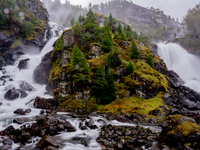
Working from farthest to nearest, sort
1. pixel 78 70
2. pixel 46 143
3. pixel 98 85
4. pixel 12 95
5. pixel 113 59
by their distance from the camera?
pixel 113 59 → pixel 12 95 → pixel 98 85 → pixel 78 70 → pixel 46 143

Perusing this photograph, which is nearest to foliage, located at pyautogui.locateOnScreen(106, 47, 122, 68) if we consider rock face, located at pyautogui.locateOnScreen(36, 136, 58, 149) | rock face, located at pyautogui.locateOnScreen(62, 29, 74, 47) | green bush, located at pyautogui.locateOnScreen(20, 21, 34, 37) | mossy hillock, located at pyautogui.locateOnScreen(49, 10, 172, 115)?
mossy hillock, located at pyautogui.locateOnScreen(49, 10, 172, 115)

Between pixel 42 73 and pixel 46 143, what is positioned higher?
pixel 42 73

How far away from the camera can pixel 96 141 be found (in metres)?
11.5

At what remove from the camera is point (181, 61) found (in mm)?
62781

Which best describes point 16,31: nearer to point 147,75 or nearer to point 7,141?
point 7,141

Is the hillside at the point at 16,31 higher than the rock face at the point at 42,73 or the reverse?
higher

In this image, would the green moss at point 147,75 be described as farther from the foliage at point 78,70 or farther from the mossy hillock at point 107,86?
the foliage at point 78,70

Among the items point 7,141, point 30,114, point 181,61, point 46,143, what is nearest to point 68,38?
point 30,114

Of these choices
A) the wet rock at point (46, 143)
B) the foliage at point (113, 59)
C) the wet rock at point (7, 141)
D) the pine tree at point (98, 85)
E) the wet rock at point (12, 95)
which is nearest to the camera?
the wet rock at point (46, 143)

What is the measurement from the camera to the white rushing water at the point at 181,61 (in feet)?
194

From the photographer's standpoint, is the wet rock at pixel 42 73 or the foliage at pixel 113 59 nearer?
the foliage at pixel 113 59

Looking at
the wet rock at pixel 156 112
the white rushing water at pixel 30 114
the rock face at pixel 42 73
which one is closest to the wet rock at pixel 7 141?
the white rushing water at pixel 30 114

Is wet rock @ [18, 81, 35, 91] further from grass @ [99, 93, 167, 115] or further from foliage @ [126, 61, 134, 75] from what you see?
foliage @ [126, 61, 134, 75]

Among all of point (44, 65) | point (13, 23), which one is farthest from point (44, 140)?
point (13, 23)
